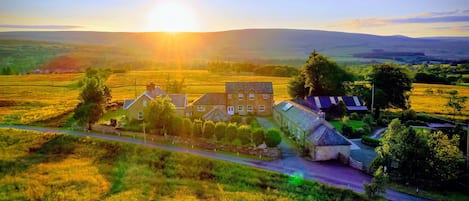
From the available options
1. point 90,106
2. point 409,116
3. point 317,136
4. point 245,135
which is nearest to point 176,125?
point 245,135

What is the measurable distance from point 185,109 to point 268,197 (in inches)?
993

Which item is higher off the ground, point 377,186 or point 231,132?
point 231,132

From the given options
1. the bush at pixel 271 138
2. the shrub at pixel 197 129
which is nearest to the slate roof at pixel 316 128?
the bush at pixel 271 138

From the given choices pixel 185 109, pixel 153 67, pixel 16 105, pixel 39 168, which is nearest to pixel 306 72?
pixel 185 109

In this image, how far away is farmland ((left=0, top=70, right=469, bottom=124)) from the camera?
52.7 metres

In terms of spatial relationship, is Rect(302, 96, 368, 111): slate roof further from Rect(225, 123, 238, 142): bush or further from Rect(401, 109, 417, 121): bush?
Rect(225, 123, 238, 142): bush

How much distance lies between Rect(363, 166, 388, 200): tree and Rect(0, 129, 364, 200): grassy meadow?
829 millimetres

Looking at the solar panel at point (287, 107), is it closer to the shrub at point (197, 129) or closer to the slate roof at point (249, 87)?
the slate roof at point (249, 87)

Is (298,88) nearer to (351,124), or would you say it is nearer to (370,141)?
(351,124)

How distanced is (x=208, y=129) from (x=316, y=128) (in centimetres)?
1072

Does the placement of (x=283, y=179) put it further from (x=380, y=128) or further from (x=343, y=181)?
(x=380, y=128)

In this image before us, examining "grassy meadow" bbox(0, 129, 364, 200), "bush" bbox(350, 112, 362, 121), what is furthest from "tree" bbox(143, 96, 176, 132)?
"bush" bbox(350, 112, 362, 121)

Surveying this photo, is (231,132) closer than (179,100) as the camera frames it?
Yes

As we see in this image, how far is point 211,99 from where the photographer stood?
48.6m
